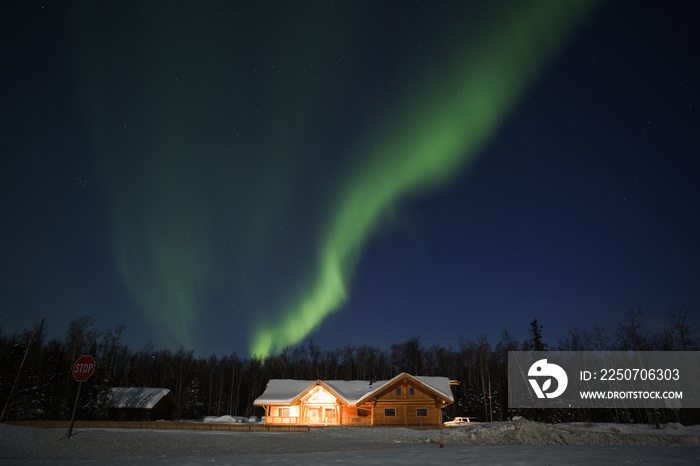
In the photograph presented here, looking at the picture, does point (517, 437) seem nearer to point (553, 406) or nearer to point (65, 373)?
point (553, 406)

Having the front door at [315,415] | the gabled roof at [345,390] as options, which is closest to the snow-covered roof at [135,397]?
the gabled roof at [345,390]

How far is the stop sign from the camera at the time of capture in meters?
23.5

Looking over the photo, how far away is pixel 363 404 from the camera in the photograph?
48781mm

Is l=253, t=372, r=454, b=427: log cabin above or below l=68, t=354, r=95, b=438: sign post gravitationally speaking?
below

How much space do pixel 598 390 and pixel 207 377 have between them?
7840cm

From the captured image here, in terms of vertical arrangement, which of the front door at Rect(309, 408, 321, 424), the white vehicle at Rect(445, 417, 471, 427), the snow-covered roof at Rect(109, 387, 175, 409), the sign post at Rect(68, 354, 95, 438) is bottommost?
the white vehicle at Rect(445, 417, 471, 427)

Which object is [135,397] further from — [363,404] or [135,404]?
[363,404]

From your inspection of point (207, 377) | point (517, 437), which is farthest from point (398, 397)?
point (207, 377)

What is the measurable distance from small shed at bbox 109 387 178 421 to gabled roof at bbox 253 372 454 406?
17124 millimetres

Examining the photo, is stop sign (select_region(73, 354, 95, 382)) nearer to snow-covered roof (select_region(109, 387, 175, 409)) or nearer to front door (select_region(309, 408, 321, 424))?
front door (select_region(309, 408, 321, 424))

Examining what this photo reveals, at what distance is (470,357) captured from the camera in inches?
3300

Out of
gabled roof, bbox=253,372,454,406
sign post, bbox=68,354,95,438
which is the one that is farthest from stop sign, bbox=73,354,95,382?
gabled roof, bbox=253,372,454,406

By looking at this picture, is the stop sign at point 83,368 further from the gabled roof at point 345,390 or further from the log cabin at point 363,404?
the log cabin at point 363,404

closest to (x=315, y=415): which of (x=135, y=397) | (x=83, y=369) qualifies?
(x=135, y=397)
